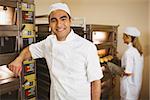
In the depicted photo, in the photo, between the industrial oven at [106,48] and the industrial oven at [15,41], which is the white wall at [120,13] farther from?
the industrial oven at [15,41]

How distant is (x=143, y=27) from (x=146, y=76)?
853 millimetres

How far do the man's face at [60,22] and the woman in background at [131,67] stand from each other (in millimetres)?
1436

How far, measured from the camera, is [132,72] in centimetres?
267

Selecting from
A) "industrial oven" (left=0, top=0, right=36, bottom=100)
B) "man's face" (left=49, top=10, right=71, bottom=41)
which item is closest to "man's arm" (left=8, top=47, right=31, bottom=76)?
"industrial oven" (left=0, top=0, right=36, bottom=100)

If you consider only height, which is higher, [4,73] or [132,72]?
[4,73]

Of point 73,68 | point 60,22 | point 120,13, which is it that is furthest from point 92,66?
point 120,13

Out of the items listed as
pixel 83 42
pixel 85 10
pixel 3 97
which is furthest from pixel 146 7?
pixel 3 97

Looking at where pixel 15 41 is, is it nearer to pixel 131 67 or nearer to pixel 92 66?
pixel 92 66

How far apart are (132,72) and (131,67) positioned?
10cm

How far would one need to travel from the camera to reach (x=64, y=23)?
1390 millimetres

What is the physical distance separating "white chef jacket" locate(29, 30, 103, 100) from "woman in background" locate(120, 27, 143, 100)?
1.30 metres

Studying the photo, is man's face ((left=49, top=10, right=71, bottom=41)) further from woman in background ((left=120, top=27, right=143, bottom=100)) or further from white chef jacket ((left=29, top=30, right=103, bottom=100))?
woman in background ((left=120, top=27, right=143, bottom=100))

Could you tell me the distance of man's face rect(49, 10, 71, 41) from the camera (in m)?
1.38

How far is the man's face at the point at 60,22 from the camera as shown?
4.52 feet
